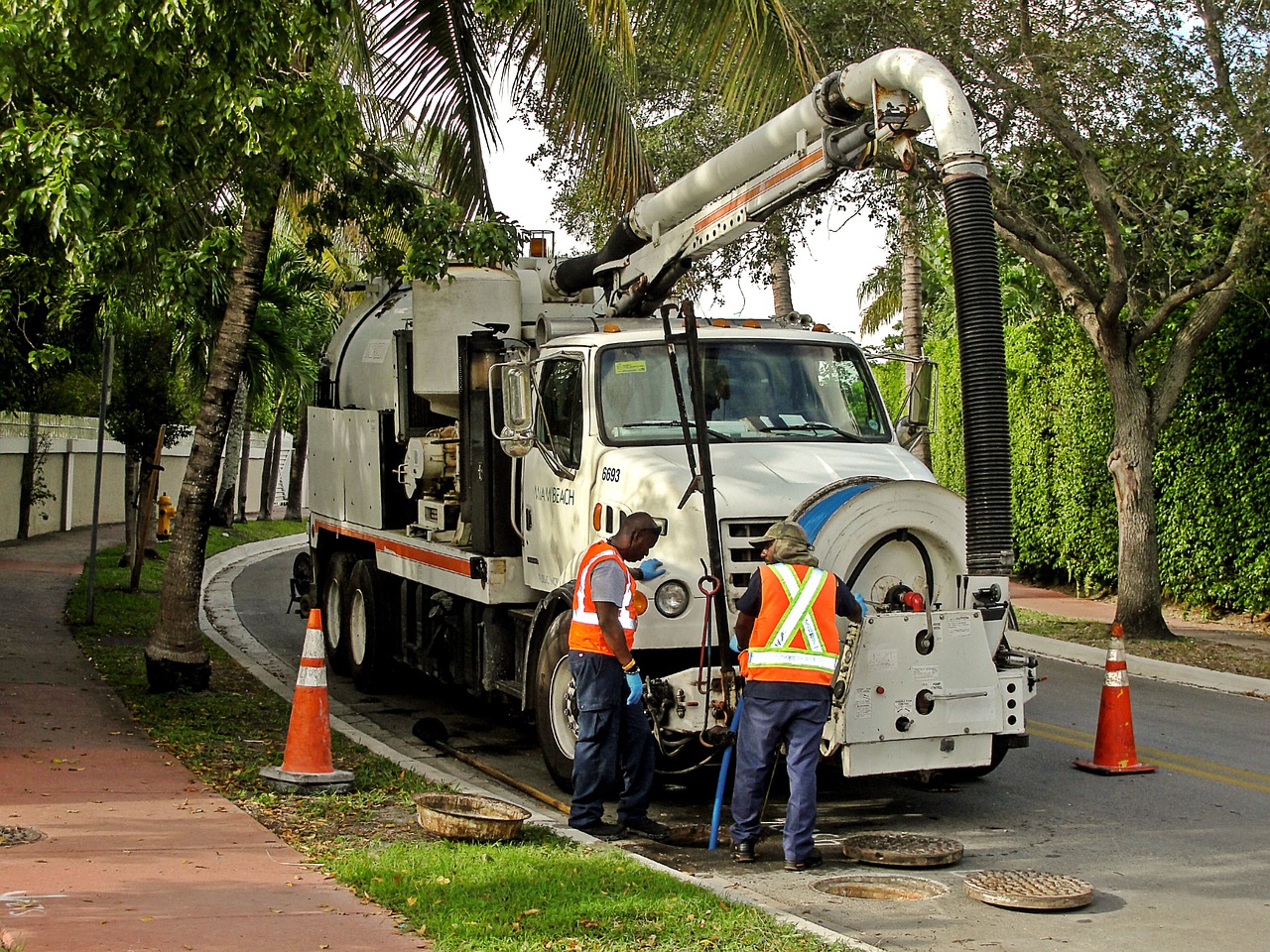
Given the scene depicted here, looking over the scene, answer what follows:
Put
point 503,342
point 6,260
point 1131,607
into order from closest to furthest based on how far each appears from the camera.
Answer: point 6,260 < point 503,342 < point 1131,607

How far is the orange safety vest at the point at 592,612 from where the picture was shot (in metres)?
8.02

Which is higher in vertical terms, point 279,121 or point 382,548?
point 279,121

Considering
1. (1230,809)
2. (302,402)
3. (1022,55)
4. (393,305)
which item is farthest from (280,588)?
(1230,809)

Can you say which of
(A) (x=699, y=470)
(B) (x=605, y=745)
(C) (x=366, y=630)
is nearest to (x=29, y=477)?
(C) (x=366, y=630)

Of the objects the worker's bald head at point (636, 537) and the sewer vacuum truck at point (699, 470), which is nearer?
the sewer vacuum truck at point (699, 470)

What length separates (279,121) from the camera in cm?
890

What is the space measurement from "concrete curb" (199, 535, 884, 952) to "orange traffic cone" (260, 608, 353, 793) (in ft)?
2.60

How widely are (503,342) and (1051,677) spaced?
274 inches

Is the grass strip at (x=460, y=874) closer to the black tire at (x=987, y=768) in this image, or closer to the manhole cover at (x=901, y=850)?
the manhole cover at (x=901, y=850)

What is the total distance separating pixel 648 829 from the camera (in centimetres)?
809

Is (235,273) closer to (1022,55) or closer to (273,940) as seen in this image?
(273,940)

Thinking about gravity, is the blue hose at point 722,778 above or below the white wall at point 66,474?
below

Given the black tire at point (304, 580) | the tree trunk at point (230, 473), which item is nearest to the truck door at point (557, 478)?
the black tire at point (304, 580)

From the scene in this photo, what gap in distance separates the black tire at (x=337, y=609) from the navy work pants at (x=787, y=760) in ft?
24.4
